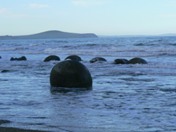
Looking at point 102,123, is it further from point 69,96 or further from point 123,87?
point 123,87

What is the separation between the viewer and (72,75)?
52.4ft

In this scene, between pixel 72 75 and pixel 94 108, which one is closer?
pixel 94 108

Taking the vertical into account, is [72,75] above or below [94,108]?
above

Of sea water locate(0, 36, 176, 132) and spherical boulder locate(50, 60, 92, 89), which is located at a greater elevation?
spherical boulder locate(50, 60, 92, 89)

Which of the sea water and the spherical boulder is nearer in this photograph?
the sea water

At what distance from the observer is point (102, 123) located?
9.41 m

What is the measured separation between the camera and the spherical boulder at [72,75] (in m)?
16.0

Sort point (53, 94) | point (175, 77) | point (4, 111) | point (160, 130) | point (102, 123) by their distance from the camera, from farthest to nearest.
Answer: point (175, 77), point (53, 94), point (4, 111), point (102, 123), point (160, 130)

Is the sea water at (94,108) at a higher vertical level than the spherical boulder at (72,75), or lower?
lower

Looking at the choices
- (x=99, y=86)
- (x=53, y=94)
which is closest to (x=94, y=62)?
(x=99, y=86)

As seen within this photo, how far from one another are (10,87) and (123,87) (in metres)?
4.19

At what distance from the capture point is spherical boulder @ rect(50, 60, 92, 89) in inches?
631

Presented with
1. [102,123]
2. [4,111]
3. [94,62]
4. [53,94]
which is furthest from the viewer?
[94,62]

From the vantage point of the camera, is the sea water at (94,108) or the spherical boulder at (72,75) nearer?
the sea water at (94,108)
